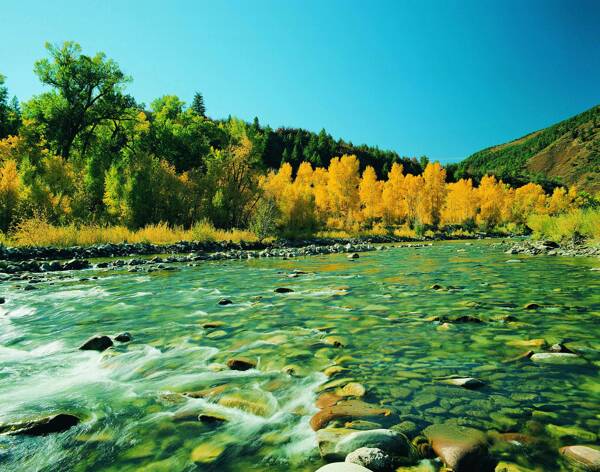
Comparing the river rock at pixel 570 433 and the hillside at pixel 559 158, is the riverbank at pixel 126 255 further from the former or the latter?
the hillside at pixel 559 158

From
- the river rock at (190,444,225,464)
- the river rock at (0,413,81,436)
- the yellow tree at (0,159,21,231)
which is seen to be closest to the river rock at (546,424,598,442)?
the river rock at (190,444,225,464)

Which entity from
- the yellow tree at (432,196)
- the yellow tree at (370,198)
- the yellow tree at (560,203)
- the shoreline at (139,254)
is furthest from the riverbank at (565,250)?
the yellow tree at (560,203)

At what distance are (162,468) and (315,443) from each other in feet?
2.78

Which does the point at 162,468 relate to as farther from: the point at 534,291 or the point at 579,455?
the point at 534,291

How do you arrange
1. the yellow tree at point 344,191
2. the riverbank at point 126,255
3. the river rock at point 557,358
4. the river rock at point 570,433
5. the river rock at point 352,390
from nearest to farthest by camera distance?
the river rock at point 570,433, the river rock at point 352,390, the river rock at point 557,358, the riverbank at point 126,255, the yellow tree at point 344,191

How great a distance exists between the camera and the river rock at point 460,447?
6.13 feet

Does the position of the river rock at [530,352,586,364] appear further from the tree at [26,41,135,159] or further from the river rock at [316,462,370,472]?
the tree at [26,41,135,159]

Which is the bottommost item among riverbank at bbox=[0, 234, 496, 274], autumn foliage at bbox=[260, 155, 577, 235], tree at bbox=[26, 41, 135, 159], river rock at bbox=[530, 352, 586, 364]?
riverbank at bbox=[0, 234, 496, 274]

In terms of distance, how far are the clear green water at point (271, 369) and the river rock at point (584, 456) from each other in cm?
8

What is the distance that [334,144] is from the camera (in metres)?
108

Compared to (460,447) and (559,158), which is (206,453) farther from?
(559,158)

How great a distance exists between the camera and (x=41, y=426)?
2.39 meters

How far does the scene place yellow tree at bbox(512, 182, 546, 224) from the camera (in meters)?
56.5

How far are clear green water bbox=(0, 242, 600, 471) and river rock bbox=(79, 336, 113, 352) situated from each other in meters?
0.10
